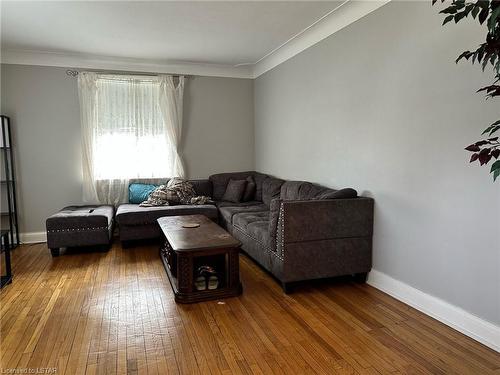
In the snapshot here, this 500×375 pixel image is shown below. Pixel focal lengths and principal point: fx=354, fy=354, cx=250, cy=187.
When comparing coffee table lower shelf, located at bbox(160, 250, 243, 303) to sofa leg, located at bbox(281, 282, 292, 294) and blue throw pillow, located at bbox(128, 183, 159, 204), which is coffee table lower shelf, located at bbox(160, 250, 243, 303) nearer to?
sofa leg, located at bbox(281, 282, 292, 294)

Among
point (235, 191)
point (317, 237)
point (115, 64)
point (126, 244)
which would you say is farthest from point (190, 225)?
point (115, 64)

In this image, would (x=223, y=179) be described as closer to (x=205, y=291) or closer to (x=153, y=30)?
(x=153, y=30)

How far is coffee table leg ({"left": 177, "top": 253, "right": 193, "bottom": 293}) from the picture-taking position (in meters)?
2.87

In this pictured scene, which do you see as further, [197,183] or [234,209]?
[197,183]

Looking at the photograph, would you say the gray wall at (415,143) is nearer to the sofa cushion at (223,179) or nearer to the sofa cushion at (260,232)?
the sofa cushion at (260,232)

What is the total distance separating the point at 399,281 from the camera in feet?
9.66

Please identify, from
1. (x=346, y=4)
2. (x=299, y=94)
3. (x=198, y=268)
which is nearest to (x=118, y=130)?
(x=299, y=94)

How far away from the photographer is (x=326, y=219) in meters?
3.07

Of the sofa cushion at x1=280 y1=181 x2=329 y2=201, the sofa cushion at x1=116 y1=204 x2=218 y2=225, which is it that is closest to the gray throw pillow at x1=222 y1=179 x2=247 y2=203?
the sofa cushion at x1=116 y1=204 x2=218 y2=225

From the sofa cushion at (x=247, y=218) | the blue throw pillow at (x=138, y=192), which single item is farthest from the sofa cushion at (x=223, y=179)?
the sofa cushion at (x=247, y=218)

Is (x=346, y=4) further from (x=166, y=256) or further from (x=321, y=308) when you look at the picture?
(x=166, y=256)

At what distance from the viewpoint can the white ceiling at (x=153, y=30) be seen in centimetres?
332

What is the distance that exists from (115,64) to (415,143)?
4.30 m

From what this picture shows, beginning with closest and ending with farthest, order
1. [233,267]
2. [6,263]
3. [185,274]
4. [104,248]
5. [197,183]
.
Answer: [185,274] → [233,267] → [6,263] → [104,248] → [197,183]
